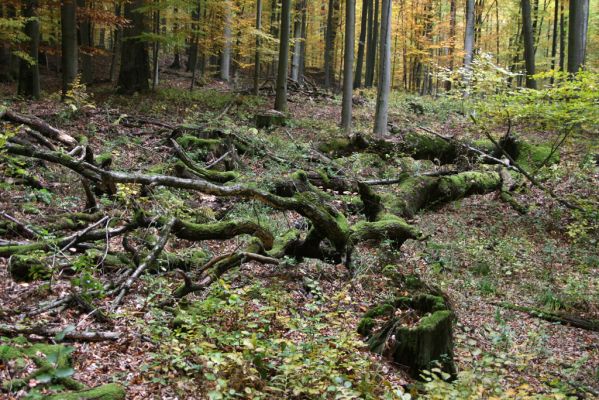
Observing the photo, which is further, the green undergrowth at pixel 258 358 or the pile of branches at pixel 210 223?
the pile of branches at pixel 210 223

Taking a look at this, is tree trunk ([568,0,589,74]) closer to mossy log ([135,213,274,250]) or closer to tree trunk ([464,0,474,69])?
tree trunk ([464,0,474,69])

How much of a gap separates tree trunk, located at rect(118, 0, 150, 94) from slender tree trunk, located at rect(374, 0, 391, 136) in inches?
339

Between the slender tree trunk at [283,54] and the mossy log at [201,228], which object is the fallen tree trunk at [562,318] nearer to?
the mossy log at [201,228]

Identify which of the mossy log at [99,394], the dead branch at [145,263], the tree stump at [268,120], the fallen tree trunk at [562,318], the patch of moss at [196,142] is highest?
the tree stump at [268,120]

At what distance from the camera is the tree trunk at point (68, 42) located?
584 inches

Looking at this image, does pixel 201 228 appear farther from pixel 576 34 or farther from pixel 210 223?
pixel 576 34

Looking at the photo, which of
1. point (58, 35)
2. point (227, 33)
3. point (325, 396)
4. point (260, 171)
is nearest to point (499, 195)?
point (260, 171)

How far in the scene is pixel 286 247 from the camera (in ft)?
24.0

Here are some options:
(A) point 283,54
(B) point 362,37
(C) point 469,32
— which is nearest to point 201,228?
(A) point 283,54

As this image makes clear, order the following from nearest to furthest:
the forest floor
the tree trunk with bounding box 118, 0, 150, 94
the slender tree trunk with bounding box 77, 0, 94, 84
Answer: the forest floor < the tree trunk with bounding box 118, 0, 150, 94 < the slender tree trunk with bounding box 77, 0, 94, 84

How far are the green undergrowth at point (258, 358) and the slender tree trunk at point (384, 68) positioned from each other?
1196 cm

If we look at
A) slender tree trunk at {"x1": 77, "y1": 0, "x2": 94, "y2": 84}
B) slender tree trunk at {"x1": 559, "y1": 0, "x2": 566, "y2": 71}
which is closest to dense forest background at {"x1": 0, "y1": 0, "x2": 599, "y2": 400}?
slender tree trunk at {"x1": 77, "y1": 0, "x2": 94, "y2": 84}

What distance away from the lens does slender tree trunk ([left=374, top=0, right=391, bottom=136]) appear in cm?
1551

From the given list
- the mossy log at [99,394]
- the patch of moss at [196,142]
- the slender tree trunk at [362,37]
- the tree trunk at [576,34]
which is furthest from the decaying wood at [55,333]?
the slender tree trunk at [362,37]
